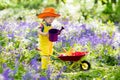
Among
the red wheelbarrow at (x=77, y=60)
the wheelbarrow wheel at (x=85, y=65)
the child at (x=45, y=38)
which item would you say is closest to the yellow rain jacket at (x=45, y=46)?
the child at (x=45, y=38)

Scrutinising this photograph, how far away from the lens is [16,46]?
805 cm

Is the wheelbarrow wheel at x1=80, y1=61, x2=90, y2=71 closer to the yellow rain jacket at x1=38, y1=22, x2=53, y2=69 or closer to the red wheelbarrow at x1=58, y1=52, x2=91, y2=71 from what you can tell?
the red wheelbarrow at x1=58, y1=52, x2=91, y2=71

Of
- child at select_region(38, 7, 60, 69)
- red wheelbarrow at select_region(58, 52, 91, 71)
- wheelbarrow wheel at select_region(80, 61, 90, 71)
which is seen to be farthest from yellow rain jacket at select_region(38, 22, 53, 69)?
wheelbarrow wheel at select_region(80, 61, 90, 71)

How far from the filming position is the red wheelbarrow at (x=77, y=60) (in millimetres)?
6949

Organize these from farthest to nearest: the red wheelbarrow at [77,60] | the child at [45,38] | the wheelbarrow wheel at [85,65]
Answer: the wheelbarrow wheel at [85,65] → the red wheelbarrow at [77,60] → the child at [45,38]

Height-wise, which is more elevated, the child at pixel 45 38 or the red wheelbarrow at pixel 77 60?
the child at pixel 45 38

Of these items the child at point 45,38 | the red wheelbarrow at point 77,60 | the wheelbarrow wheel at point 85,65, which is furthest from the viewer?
the wheelbarrow wheel at point 85,65

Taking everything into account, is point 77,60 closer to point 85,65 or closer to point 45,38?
point 85,65

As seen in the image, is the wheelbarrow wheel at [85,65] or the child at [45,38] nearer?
the child at [45,38]

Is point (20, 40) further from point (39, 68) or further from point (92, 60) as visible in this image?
point (39, 68)

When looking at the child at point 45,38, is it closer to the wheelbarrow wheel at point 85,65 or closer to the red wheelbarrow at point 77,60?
the red wheelbarrow at point 77,60

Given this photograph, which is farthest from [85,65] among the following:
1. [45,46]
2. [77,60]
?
[45,46]

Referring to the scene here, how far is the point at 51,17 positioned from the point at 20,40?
1.95 metres

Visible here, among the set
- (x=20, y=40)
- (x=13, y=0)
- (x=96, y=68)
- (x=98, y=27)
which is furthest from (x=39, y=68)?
(x=13, y=0)
